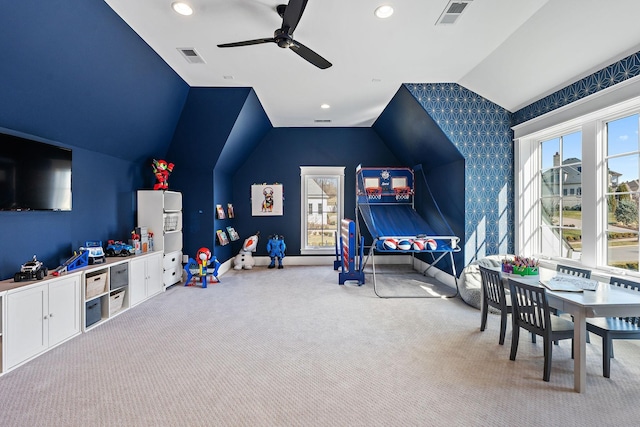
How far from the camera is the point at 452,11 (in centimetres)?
267

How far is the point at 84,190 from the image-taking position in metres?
3.74

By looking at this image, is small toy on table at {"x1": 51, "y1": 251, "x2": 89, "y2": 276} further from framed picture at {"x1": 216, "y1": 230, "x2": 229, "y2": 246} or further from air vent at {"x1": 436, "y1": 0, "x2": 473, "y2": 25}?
air vent at {"x1": 436, "y1": 0, "x2": 473, "y2": 25}

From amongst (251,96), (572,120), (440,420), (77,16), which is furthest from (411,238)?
(77,16)

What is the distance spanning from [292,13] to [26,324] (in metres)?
3.30

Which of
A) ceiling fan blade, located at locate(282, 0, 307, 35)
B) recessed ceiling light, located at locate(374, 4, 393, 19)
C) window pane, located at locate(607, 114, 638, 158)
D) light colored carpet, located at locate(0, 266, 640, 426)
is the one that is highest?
recessed ceiling light, located at locate(374, 4, 393, 19)

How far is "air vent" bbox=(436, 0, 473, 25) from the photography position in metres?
2.56

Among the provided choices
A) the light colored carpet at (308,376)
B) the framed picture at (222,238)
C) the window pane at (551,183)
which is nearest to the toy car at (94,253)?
the light colored carpet at (308,376)

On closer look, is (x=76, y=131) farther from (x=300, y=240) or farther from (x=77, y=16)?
(x=300, y=240)

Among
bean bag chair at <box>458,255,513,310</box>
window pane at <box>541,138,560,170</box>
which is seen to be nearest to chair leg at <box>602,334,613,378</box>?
bean bag chair at <box>458,255,513,310</box>

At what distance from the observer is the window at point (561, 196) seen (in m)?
3.61

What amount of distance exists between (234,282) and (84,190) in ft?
8.30

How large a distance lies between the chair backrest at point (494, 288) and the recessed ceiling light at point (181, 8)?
364 centimetres

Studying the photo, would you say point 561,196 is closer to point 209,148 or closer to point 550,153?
point 550,153

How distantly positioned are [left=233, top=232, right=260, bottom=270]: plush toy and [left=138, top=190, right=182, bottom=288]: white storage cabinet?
1.26m
